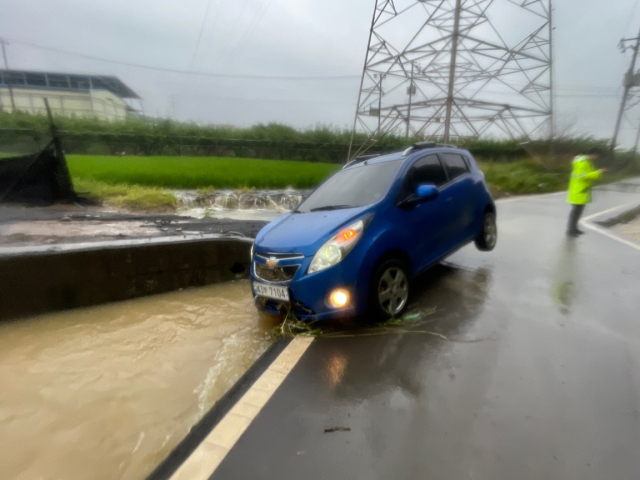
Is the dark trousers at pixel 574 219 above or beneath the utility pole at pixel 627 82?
beneath

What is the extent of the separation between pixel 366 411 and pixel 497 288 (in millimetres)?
2990

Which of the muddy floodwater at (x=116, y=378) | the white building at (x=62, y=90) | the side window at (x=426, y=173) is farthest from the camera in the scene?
the white building at (x=62, y=90)

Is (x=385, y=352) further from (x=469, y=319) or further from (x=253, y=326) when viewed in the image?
(x=253, y=326)

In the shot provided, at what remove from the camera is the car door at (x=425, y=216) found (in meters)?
4.24

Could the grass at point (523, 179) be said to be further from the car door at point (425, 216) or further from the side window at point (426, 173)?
the car door at point (425, 216)

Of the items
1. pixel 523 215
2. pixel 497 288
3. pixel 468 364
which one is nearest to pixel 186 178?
pixel 523 215

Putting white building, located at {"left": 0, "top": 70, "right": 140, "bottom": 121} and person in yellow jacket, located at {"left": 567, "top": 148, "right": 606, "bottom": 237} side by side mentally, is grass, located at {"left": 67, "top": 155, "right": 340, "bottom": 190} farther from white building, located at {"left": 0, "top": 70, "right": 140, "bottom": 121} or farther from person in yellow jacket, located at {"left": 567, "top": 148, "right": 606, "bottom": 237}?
white building, located at {"left": 0, "top": 70, "right": 140, "bottom": 121}

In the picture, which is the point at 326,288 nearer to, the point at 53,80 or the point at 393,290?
the point at 393,290

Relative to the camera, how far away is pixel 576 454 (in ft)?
6.97

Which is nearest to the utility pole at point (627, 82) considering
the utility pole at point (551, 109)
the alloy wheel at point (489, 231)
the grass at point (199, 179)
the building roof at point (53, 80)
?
the utility pole at point (551, 109)

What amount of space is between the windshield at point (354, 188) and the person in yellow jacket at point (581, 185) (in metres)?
5.26

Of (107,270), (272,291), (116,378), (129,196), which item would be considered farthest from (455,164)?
(129,196)

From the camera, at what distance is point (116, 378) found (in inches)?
141

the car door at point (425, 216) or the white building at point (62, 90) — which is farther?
the white building at point (62, 90)
